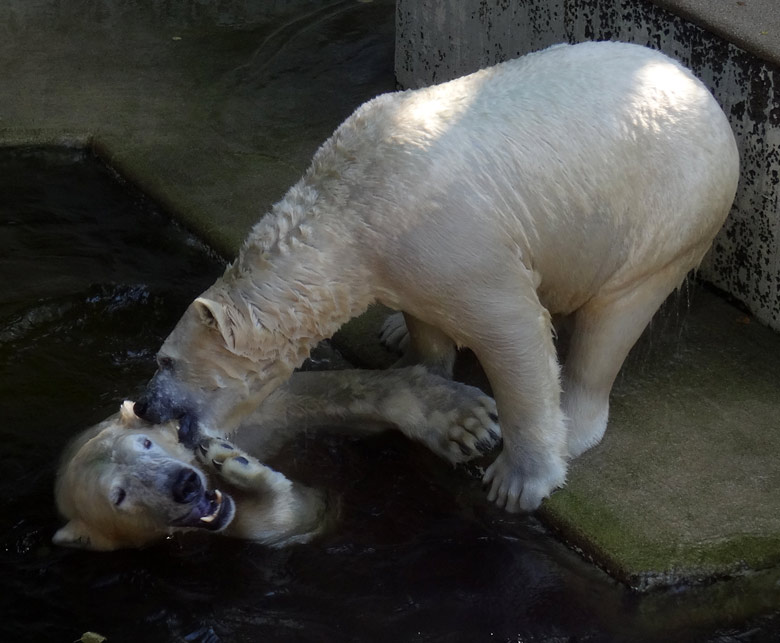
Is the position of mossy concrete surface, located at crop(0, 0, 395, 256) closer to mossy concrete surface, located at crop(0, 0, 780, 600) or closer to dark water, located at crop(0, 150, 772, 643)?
mossy concrete surface, located at crop(0, 0, 780, 600)

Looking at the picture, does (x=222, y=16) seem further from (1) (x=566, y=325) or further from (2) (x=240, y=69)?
(1) (x=566, y=325)

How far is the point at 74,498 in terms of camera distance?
4.02 meters

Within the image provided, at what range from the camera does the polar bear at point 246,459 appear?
3865mm

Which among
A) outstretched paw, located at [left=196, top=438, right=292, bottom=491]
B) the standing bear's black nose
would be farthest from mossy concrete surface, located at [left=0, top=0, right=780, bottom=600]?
the standing bear's black nose

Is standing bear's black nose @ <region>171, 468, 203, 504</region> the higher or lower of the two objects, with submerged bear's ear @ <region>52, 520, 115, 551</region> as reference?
higher

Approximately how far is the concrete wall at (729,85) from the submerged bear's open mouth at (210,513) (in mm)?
2392

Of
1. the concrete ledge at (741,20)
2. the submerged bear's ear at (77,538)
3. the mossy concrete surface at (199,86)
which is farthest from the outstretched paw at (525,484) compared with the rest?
the mossy concrete surface at (199,86)

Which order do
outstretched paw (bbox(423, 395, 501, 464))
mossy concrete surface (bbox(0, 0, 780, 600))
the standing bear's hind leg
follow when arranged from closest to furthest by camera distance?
mossy concrete surface (bbox(0, 0, 780, 600)) < the standing bear's hind leg < outstretched paw (bbox(423, 395, 501, 464))

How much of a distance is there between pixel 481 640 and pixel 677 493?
88 cm

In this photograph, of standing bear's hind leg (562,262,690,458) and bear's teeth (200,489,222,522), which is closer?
bear's teeth (200,489,222,522)

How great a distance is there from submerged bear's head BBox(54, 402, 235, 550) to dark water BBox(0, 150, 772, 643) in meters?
0.17

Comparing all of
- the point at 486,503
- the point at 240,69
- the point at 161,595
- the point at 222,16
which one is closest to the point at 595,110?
the point at 486,503

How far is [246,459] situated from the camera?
3930 millimetres

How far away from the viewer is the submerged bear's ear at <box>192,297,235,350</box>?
3.57 metres
